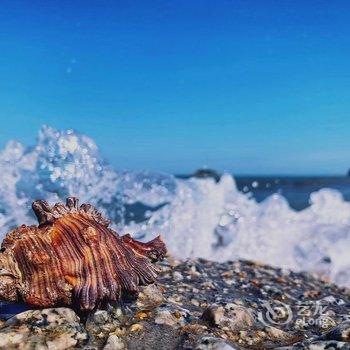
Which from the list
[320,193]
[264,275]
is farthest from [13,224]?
[320,193]

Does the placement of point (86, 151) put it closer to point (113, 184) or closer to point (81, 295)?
point (113, 184)

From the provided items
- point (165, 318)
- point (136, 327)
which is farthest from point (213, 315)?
point (136, 327)

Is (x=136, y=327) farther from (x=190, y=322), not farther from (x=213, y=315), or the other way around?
(x=213, y=315)

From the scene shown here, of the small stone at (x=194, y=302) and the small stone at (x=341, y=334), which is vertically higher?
the small stone at (x=341, y=334)

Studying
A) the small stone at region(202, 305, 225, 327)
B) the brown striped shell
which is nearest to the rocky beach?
the small stone at region(202, 305, 225, 327)

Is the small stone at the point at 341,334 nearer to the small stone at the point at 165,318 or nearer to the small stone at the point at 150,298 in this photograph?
the small stone at the point at 165,318

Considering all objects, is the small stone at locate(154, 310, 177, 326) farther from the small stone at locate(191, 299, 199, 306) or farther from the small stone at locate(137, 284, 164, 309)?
the small stone at locate(191, 299, 199, 306)

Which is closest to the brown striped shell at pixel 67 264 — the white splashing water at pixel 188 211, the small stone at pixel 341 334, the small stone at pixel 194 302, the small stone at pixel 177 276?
the small stone at pixel 194 302
